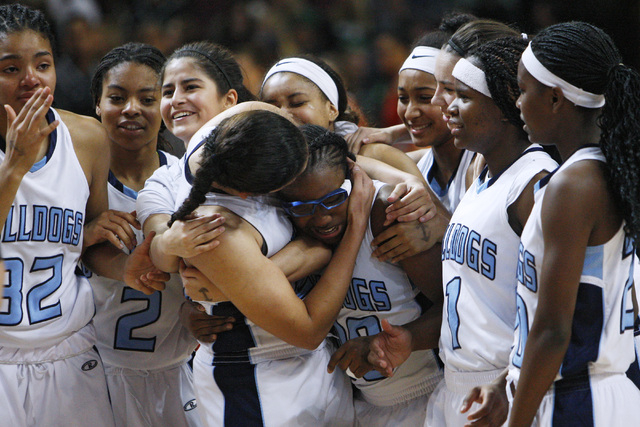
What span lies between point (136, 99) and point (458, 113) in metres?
1.78

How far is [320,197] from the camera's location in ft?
8.46

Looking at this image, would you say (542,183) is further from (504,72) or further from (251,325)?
(251,325)

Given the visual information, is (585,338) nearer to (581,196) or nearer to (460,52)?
(581,196)

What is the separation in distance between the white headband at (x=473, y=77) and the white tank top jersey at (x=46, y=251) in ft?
5.51

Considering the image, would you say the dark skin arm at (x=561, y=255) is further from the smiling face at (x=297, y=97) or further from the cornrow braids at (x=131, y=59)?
the cornrow braids at (x=131, y=59)

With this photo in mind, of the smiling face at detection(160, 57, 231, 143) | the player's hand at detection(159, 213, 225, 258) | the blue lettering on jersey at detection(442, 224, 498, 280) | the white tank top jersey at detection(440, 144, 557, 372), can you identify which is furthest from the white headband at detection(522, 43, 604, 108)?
the smiling face at detection(160, 57, 231, 143)

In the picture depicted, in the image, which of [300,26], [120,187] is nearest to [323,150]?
[120,187]

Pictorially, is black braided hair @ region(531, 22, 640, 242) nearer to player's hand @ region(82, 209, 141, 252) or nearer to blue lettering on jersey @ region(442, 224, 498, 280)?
blue lettering on jersey @ region(442, 224, 498, 280)

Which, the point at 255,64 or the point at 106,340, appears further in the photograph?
the point at 255,64

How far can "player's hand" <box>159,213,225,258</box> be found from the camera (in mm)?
2350

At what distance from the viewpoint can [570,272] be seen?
1.89 meters

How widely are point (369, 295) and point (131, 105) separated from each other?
5.35ft

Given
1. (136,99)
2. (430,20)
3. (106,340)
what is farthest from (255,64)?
(106,340)

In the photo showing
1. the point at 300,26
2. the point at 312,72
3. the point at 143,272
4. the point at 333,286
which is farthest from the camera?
the point at 300,26
